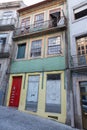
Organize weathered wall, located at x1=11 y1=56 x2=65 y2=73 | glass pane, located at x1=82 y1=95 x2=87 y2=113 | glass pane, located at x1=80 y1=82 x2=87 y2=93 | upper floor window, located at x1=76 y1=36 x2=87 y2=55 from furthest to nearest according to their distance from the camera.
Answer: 1. weathered wall, located at x1=11 y1=56 x2=65 y2=73
2. upper floor window, located at x1=76 y1=36 x2=87 y2=55
3. glass pane, located at x1=80 y1=82 x2=87 y2=93
4. glass pane, located at x1=82 y1=95 x2=87 y2=113

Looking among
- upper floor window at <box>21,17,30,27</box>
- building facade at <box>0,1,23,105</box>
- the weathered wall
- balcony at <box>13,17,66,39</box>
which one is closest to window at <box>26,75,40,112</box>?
the weathered wall

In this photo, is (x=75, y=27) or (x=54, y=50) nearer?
(x=75, y=27)

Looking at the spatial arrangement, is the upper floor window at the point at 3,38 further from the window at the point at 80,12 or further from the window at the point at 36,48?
the window at the point at 80,12

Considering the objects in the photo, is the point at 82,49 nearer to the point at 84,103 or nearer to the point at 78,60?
the point at 78,60

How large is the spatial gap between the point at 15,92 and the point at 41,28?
6787 millimetres

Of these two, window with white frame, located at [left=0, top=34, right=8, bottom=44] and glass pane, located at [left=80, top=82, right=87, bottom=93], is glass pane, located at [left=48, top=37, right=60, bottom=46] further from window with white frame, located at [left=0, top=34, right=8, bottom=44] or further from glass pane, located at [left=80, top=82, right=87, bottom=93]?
window with white frame, located at [left=0, top=34, right=8, bottom=44]

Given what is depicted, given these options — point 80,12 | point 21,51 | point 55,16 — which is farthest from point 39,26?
point 80,12

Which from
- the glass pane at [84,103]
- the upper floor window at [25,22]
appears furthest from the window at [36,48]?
the glass pane at [84,103]

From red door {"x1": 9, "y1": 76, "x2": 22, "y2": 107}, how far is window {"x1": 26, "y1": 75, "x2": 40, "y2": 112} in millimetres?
1040

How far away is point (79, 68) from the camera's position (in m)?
8.86

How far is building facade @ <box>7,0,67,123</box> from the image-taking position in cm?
968

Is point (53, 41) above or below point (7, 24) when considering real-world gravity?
below

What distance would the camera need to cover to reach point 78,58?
9648mm

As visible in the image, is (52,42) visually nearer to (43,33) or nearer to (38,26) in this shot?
(43,33)
